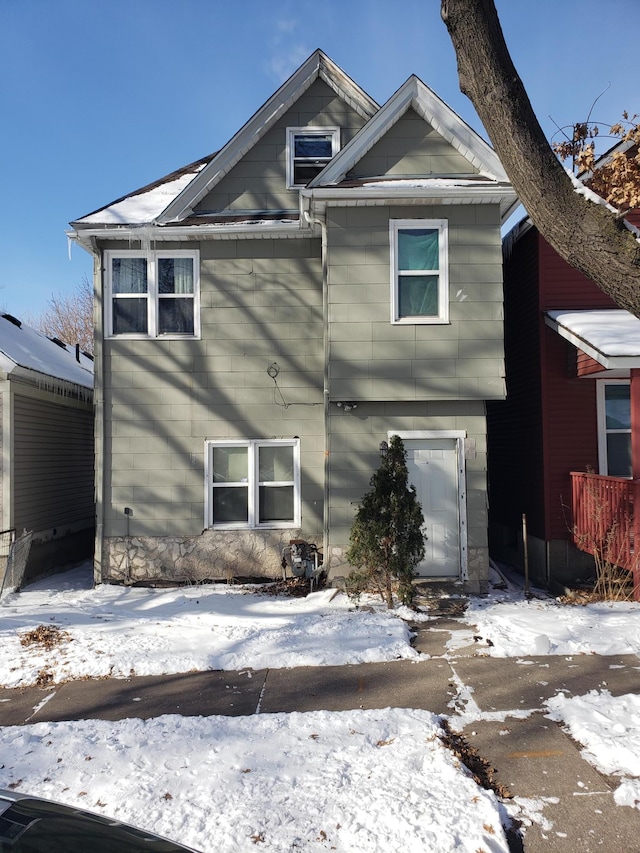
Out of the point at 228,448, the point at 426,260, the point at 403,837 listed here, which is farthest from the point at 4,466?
the point at 403,837

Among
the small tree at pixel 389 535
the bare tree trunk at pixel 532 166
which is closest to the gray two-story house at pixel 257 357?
the small tree at pixel 389 535

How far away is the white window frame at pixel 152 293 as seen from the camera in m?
9.91

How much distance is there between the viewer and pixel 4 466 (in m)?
9.84

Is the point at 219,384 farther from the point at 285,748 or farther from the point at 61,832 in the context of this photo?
the point at 61,832

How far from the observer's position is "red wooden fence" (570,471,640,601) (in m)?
7.98

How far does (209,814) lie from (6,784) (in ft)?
4.77

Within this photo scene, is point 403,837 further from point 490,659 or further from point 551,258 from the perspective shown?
point 551,258

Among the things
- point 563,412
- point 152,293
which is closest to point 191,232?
point 152,293

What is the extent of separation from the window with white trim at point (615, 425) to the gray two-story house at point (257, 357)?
240 centimetres

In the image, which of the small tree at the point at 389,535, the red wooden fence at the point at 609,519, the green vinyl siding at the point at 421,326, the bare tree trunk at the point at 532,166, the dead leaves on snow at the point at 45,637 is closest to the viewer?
the bare tree trunk at the point at 532,166

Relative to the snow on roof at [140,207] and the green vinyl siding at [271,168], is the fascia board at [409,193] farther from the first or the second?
the snow on roof at [140,207]

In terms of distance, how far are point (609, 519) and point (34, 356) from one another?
10388 mm

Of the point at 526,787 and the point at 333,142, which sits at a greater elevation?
the point at 333,142

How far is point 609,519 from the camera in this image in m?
8.48
